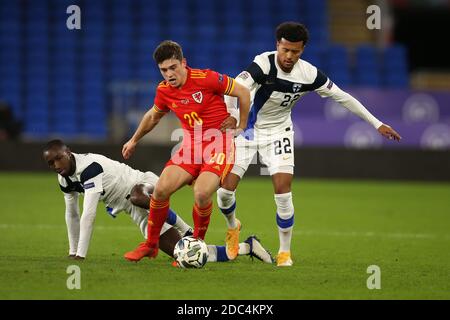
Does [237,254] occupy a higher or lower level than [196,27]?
lower

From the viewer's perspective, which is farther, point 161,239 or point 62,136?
point 62,136

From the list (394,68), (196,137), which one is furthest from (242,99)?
(394,68)

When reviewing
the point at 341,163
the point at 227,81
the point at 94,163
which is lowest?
the point at 341,163

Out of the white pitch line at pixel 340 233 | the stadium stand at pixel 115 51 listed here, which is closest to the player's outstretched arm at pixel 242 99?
the white pitch line at pixel 340 233

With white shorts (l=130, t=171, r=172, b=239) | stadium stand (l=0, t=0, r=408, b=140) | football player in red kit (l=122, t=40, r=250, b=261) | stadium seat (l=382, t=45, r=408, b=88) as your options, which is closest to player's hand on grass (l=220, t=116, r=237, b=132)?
football player in red kit (l=122, t=40, r=250, b=261)

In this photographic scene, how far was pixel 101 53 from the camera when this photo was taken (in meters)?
20.3

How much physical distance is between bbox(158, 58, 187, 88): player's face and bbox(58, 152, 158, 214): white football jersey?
0.99 meters

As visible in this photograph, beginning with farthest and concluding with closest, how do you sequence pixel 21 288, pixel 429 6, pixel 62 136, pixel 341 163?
pixel 429 6 < pixel 62 136 < pixel 341 163 < pixel 21 288

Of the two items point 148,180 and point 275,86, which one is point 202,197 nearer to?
point 148,180

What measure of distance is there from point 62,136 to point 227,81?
40.4 ft

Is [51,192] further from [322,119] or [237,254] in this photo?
[237,254]

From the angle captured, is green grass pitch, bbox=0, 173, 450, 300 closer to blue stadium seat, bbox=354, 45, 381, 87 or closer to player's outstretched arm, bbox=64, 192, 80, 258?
player's outstretched arm, bbox=64, 192, 80, 258

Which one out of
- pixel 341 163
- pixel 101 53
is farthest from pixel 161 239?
pixel 101 53

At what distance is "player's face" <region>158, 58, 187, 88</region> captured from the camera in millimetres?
7117
